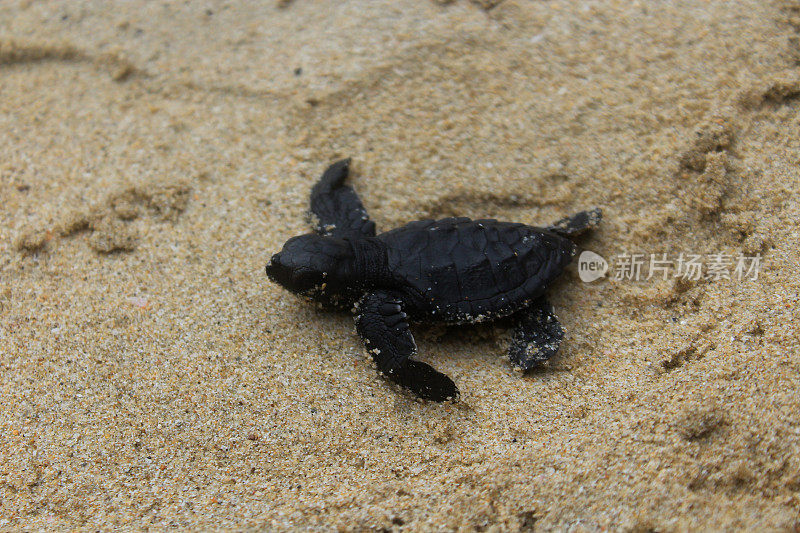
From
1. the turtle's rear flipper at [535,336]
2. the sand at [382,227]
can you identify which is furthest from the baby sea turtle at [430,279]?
the sand at [382,227]

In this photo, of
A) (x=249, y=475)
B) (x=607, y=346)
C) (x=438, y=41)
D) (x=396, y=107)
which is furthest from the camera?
(x=438, y=41)

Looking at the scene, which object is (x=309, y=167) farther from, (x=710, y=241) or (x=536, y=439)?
(x=710, y=241)

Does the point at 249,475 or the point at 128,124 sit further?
the point at 128,124

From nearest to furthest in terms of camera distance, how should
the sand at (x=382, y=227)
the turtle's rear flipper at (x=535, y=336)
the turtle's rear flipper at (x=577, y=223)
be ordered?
the sand at (x=382, y=227)
the turtle's rear flipper at (x=535, y=336)
the turtle's rear flipper at (x=577, y=223)

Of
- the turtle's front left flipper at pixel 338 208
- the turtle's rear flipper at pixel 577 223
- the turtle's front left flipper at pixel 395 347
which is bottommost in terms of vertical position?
the turtle's front left flipper at pixel 395 347

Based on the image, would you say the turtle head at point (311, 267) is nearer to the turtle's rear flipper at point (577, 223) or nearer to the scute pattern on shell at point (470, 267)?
the scute pattern on shell at point (470, 267)

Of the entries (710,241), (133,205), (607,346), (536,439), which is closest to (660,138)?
(710,241)

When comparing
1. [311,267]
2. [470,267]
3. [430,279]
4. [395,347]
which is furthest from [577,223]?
[311,267]
